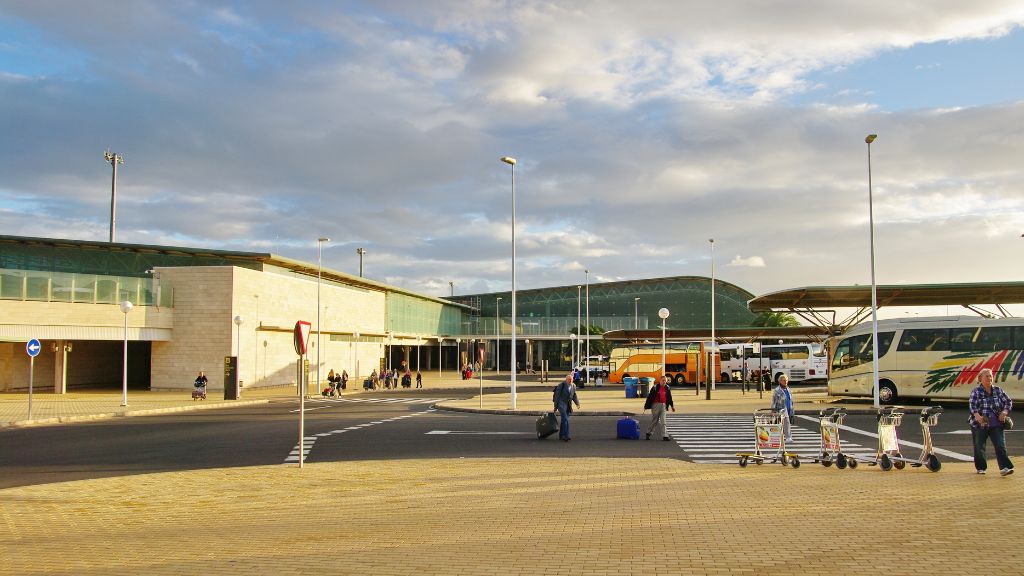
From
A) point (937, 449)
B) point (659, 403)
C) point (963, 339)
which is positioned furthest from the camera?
point (963, 339)

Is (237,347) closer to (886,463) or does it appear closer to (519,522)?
(886,463)

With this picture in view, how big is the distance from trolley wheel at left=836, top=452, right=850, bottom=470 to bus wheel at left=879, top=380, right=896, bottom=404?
2153 centimetres

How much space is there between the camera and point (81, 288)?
4394 centimetres

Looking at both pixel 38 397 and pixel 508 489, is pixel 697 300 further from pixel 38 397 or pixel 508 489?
pixel 508 489

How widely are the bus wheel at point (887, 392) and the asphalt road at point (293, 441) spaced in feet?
13.7

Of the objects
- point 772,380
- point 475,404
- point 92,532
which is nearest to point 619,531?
point 92,532

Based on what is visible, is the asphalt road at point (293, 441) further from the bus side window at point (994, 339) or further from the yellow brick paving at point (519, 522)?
the bus side window at point (994, 339)

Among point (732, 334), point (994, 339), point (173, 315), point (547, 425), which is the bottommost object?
point (547, 425)

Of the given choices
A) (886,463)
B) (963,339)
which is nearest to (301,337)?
(886,463)

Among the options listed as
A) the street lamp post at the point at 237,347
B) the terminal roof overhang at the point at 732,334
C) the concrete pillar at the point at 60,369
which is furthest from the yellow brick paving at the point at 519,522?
the terminal roof overhang at the point at 732,334

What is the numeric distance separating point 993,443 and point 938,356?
866 inches

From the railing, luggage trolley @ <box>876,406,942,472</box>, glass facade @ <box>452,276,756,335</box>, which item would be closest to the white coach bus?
luggage trolley @ <box>876,406,942,472</box>

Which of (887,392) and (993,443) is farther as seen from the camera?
(887,392)

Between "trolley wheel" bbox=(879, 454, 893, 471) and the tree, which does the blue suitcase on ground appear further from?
the tree
